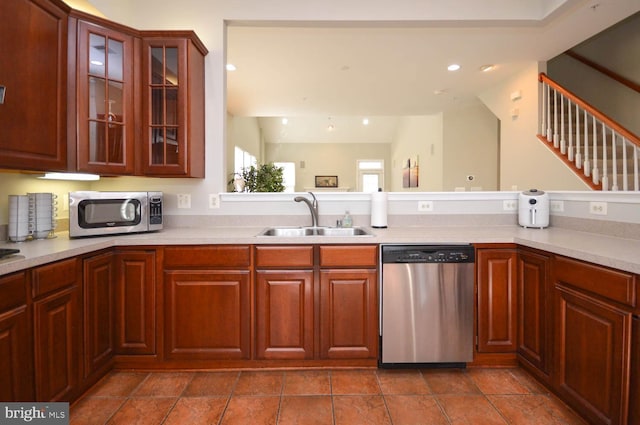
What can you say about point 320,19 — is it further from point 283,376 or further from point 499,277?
point 283,376

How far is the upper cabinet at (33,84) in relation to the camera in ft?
5.05

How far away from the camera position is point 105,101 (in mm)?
2082

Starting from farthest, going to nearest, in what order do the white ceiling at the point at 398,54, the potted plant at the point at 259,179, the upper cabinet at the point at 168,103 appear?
the potted plant at the point at 259,179
the white ceiling at the point at 398,54
the upper cabinet at the point at 168,103

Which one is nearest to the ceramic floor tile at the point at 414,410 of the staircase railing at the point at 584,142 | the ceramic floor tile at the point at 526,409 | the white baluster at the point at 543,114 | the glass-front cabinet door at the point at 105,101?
the ceramic floor tile at the point at 526,409

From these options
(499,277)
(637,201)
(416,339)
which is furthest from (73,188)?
(637,201)

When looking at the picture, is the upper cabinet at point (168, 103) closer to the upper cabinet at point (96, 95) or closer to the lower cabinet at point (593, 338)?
the upper cabinet at point (96, 95)

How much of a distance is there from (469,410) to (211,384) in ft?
4.71

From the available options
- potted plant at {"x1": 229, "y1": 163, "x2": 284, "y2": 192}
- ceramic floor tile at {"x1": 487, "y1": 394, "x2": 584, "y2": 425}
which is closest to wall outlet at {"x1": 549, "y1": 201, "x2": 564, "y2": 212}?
ceramic floor tile at {"x1": 487, "y1": 394, "x2": 584, "y2": 425}

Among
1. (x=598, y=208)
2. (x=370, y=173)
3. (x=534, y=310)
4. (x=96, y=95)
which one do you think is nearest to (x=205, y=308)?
(x=96, y=95)

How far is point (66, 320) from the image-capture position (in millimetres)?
1614

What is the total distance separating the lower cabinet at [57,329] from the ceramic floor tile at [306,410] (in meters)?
1.08

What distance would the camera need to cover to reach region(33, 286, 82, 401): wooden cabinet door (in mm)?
1459

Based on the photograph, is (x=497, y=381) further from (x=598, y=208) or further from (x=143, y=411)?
(x=143, y=411)

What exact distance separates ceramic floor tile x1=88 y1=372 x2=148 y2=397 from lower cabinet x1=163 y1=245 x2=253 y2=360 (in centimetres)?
33
